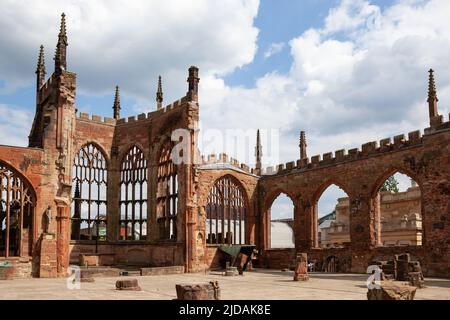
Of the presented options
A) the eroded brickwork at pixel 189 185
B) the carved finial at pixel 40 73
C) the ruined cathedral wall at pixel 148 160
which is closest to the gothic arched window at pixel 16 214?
the eroded brickwork at pixel 189 185

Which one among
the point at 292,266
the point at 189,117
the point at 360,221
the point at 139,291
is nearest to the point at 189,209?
the point at 189,117

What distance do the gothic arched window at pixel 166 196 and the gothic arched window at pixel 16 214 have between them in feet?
27.0

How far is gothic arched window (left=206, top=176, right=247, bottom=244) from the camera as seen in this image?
1264 inches

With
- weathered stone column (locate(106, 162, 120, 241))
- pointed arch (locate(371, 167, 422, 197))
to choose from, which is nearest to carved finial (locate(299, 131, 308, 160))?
pointed arch (locate(371, 167, 422, 197))

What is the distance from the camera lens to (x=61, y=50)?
27.7 meters

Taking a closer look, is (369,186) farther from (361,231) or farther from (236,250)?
(236,250)

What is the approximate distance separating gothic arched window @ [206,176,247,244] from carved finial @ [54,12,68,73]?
11.2 m

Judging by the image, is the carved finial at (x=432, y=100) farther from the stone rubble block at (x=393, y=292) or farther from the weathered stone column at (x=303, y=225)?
the stone rubble block at (x=393, y=292)

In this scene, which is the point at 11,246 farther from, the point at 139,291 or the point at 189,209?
the point at 139,291

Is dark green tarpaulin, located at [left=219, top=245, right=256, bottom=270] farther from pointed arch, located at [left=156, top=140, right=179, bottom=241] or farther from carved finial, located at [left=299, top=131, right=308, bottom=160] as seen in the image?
carved finial, located at [left=299, top=131, right=308, bottom=160]

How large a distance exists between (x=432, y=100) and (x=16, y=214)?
21.2 m

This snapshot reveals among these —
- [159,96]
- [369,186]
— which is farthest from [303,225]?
[159,96]

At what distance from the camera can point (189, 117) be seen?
2930cm
